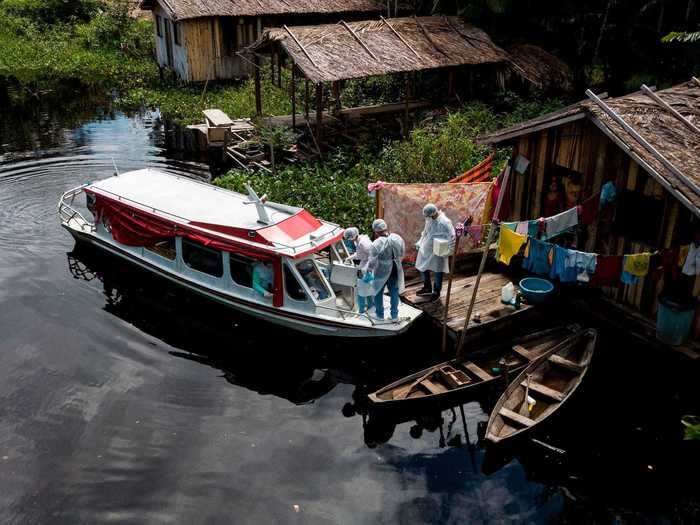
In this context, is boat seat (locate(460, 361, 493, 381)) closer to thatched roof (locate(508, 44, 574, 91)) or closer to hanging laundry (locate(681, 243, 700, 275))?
hanging laundry (locate(681, 243, 700, 275))

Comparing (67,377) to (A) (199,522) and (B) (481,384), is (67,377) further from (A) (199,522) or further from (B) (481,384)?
(B) (481,384)

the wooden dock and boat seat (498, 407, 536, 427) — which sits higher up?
the wooden dock

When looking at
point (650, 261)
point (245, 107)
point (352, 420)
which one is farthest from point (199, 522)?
point (245, 107)

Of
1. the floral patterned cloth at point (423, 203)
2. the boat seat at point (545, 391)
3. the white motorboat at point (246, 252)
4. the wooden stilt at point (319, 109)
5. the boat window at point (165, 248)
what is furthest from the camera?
the wooden stilt at point (319, 109)

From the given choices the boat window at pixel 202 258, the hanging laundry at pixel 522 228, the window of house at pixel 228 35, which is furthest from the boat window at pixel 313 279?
the window of house at pixel 228 35

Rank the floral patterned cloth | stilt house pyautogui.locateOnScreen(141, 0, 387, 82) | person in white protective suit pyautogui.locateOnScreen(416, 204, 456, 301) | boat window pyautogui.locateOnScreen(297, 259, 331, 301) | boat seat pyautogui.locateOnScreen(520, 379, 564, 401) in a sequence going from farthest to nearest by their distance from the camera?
stilt house pyautogui.locateOnScreen(141, 0, 387, 82) → the floral patterned cloth → boat window pyautogui.locateOnScreen(297, 259, 331, 301) → person in white protective suit pyautogui.locateOnScreen(416, 204, 456, 301) → boat seat pyautogui.locateOnScreen(520, 379, 564, 401)

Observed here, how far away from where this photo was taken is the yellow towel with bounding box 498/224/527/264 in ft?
39.1

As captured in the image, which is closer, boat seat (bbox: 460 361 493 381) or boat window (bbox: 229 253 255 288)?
boat seat (bbox: 460 361 493 381)

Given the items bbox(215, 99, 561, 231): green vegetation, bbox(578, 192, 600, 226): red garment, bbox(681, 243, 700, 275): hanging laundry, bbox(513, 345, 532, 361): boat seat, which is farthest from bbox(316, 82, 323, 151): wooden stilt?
bbox(681, 243, 700, 275): hanging laundry

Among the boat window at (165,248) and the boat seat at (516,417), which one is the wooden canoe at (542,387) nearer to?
the boat seat at (516,417)

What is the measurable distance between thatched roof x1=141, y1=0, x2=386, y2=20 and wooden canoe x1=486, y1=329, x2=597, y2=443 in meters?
23.2

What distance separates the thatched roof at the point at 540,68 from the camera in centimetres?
2319

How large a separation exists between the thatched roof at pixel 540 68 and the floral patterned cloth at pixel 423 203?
10.9m

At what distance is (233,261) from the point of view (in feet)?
42.8
